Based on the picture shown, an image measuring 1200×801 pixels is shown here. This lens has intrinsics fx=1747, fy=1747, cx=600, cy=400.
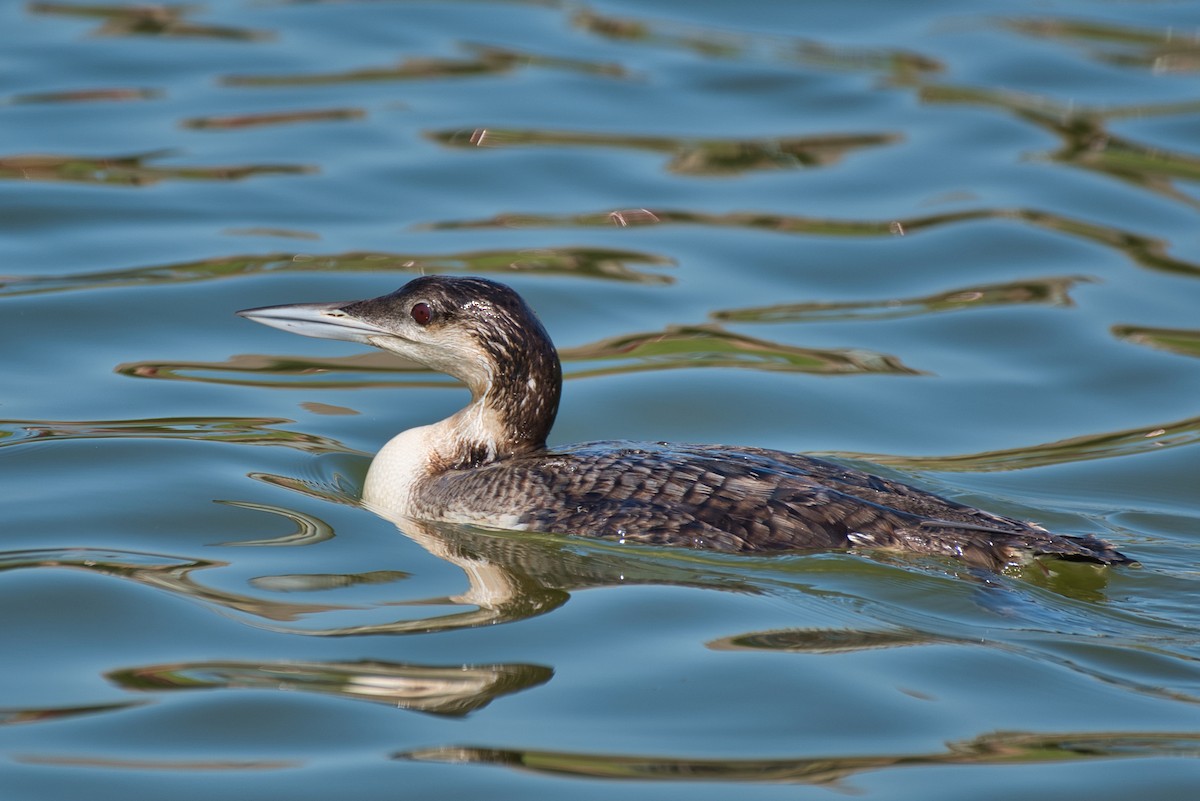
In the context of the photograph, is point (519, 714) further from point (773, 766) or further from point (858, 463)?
A: point (858, 463)

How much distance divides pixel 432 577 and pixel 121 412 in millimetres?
2535

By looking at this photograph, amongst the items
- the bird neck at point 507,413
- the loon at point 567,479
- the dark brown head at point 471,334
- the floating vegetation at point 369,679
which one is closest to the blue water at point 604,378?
the floating vegetation at point 369,679

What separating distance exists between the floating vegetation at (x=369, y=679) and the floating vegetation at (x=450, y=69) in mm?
9046

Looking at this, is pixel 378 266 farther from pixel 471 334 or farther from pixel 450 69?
pixel 450 69

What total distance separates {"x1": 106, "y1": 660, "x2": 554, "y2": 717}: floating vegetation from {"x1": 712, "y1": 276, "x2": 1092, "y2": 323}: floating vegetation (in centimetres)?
485

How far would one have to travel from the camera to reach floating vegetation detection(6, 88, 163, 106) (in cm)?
1321

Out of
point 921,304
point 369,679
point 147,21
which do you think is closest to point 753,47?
point 147,21

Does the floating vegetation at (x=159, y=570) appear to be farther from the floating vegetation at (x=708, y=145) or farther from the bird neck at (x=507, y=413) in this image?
the floating vegetation at (x=708, y=145)

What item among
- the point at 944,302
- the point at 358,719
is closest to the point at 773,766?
the point at 358,719

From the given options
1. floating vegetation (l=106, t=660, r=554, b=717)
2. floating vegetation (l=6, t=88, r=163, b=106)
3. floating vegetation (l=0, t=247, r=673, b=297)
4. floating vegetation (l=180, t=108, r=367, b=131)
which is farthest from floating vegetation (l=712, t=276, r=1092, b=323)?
floating vegetation (l=6, t=88, r=163, b=106)

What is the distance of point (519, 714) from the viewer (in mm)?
5336

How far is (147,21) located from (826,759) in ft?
38.8

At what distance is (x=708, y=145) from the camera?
1321cm

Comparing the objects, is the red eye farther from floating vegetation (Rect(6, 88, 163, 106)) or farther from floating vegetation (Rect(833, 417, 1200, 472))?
floating vegetation (Rect(6, 88, 163, 106))
